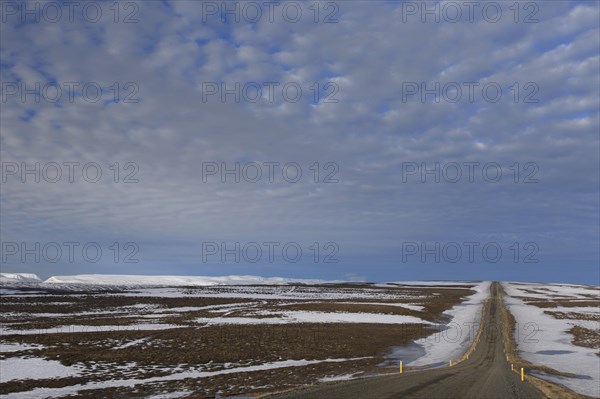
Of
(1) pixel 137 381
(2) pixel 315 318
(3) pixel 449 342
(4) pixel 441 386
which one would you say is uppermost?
(4) pixel 441 386

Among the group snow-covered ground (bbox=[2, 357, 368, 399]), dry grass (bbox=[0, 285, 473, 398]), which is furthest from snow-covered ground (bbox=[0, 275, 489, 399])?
dry grass (bbox=[0, 285, 473, 398])

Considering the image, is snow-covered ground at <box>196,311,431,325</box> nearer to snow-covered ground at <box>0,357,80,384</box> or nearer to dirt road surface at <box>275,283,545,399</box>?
snow-covered ground at <box>0,357,80,384</box>

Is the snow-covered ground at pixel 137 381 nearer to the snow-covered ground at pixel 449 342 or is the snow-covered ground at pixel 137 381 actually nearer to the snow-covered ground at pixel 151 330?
the snow-covered ground at pixel 151 330

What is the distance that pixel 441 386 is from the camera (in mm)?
22031

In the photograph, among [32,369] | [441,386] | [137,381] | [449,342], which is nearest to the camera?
[441,386]

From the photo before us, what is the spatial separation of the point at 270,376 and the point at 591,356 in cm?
2653

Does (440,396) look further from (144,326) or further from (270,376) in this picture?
(144,326)

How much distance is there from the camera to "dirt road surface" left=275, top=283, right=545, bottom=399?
66.5ft

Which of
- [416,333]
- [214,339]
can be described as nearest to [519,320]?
[416,333]

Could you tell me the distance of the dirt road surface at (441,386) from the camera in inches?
798

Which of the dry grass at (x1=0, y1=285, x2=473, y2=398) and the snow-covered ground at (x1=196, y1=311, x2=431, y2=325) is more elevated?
the dry grass at (x1=0, y1=285, x2=473, y2=398)

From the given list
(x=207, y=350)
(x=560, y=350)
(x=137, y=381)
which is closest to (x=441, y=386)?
(x=137, y=381)

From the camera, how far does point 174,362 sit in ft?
104

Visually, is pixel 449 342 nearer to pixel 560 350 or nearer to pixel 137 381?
pixel 560 350
